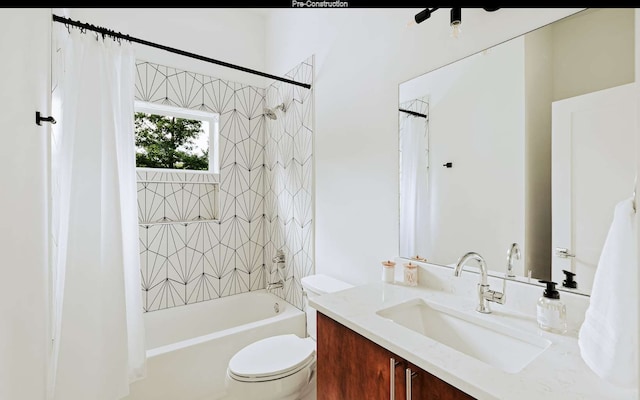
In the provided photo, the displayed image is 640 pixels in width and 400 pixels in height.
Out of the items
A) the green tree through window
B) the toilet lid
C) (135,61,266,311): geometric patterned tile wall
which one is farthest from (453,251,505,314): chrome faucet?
the green tree through window

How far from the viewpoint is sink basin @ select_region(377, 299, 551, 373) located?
2.91ft

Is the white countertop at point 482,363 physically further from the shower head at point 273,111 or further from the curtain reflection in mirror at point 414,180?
the shower head at point 273,111

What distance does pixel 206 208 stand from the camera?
252cm

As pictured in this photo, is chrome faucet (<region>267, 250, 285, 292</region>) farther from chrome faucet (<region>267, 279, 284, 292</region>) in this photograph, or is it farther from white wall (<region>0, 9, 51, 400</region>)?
white wall (<region>0, 9, 51, 400</region>)

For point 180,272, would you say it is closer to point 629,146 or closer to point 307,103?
point 307,103

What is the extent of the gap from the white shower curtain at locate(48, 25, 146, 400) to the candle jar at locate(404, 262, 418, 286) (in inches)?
51.9

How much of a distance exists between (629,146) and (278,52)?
2.36 m

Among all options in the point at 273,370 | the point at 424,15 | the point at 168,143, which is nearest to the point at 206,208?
the point at 168,143

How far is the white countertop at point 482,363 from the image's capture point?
0.63 m

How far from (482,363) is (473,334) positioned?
312 mm

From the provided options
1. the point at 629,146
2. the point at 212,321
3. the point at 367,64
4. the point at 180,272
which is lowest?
the point at 212,321

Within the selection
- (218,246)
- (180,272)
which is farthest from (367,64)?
(180,272)

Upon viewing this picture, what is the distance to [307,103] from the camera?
2.15m

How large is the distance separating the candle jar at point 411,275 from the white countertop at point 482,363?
15 centimetres
